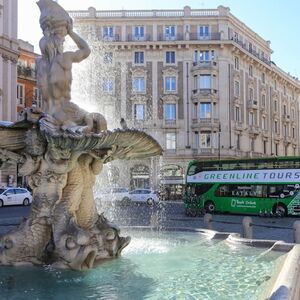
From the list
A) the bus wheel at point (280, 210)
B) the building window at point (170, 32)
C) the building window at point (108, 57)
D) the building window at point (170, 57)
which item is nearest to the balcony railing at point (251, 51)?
the building window at point (170, 32)

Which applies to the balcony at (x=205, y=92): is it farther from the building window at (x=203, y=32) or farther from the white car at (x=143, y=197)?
the white car at (x=143, y=197)

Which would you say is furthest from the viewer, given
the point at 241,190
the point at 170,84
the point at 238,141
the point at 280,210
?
the point at 238,141

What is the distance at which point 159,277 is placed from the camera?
7.03 metres

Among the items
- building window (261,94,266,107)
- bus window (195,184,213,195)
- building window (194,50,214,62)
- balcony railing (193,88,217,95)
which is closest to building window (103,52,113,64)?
building window (194,50,214,62)

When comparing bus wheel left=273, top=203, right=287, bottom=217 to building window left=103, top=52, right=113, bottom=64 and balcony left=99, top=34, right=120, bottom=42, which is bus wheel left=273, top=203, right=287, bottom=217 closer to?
building window left=103, top=52, right=113, bottom=64

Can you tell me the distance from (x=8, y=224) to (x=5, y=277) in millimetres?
11366

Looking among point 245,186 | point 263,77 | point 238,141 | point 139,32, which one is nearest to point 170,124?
point 238,141

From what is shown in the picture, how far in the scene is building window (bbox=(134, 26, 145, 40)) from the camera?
2185 inches

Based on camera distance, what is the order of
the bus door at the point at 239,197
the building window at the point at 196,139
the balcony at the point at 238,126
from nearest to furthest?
the bus door at the point at 239,197 < the building window at the point at 196,139 < the balcony at the point at 238,126

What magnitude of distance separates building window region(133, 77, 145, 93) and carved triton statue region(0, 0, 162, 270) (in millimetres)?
47139

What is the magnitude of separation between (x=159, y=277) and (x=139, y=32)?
50.8 metres

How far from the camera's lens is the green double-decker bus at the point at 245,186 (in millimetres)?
25000

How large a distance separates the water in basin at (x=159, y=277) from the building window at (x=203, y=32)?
48078 millimetres

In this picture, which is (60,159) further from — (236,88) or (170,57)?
(236,88)
